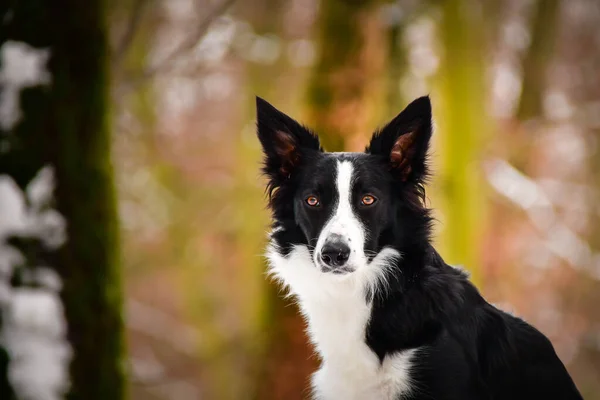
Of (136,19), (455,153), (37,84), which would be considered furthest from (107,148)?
(455,153)

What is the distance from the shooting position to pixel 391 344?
3486mm

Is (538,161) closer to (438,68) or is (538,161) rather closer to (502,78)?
(502,78)

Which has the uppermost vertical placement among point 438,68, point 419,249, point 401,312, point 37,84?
point 438,68

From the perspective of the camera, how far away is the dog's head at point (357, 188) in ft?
11.9

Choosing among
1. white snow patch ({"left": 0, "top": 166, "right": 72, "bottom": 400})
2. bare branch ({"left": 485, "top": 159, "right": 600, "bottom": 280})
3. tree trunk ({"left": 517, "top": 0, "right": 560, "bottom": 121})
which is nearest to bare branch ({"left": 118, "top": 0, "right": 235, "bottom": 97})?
white snow patch ({"left": 0, "top": 166, "right": 72, "bottom": 400})

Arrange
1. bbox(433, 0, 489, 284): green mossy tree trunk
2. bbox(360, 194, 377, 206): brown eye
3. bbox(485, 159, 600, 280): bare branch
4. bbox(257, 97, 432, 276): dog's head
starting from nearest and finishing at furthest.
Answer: bbox(257, 97, 432, 276): dog's head, bbox(360, 194, 377, 206): brown eye, bbox(433, 0, 489, 284): green mossy tree trunk, bbox(485, 159, 600, 280): bare branch

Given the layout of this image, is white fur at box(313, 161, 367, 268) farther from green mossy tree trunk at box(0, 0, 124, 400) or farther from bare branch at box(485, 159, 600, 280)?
bare branch at box(485, 159, 600, 280)

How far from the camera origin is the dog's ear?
3633 mm

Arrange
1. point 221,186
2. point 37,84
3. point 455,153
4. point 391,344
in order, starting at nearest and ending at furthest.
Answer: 1. point 391,344
2. point 37,84
3. point 455,153
4. point 221,186

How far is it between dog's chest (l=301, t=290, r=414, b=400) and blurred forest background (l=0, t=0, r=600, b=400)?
342 cm

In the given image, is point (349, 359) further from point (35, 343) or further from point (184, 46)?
point (184, 46)

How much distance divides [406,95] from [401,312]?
5.83 m

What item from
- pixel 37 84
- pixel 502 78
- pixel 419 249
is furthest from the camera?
pixel 502 78

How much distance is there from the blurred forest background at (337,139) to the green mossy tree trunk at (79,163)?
5.17 ft
